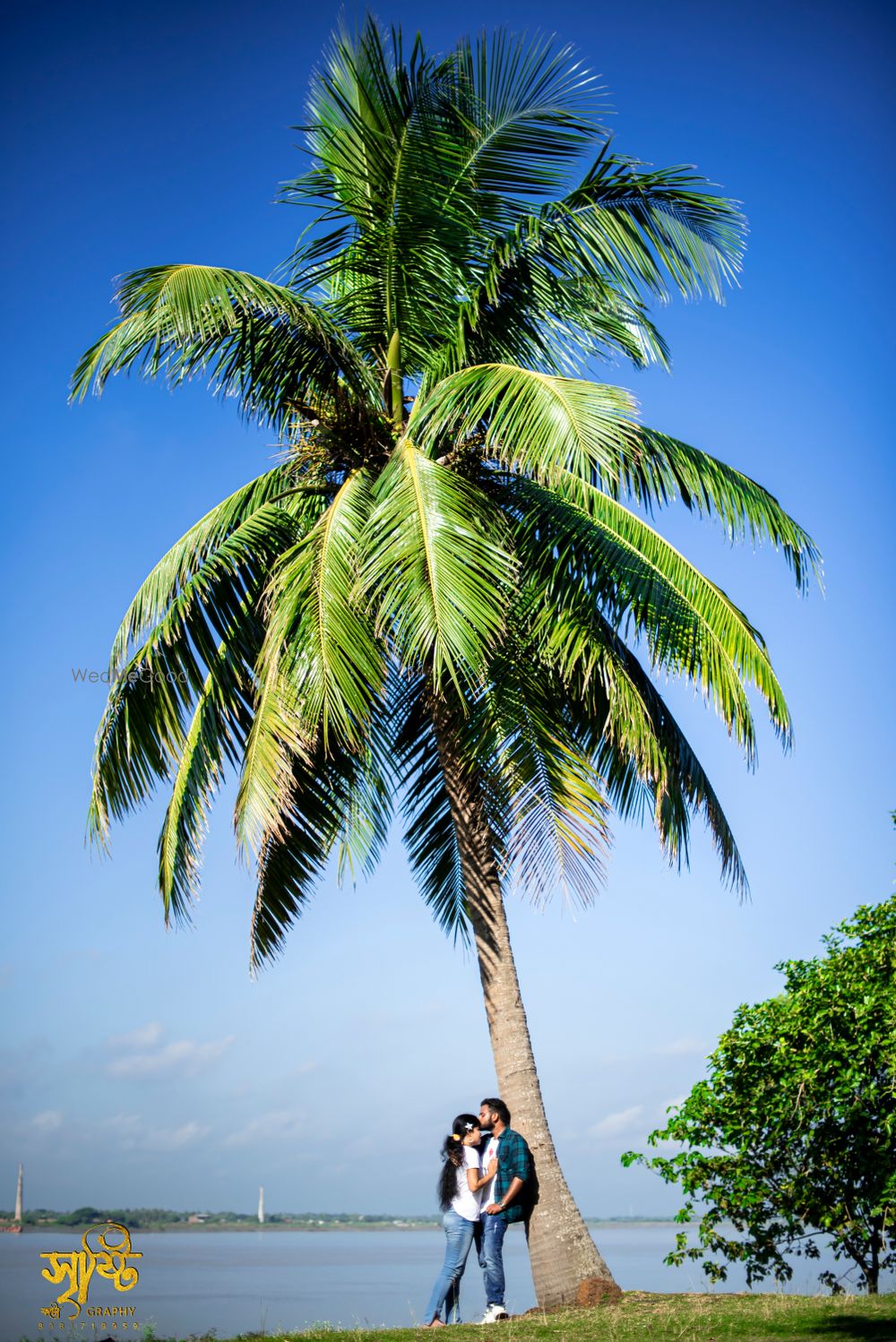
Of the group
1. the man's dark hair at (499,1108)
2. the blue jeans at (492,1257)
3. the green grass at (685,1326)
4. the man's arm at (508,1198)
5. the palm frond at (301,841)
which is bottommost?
the green grass at (685,1326)

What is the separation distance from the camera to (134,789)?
36.5 ft

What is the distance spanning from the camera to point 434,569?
9.19m

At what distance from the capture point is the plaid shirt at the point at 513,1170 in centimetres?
899

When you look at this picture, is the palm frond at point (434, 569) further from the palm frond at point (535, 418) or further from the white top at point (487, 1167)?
the white top at point (487, 1167)

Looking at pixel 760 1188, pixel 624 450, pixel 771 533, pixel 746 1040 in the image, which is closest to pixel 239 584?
pixel 624 450

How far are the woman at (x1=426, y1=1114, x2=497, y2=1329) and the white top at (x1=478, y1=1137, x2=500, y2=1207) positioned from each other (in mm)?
53

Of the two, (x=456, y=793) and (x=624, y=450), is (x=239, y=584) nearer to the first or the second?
(x=456, y=793)

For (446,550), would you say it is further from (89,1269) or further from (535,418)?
(89,1269)

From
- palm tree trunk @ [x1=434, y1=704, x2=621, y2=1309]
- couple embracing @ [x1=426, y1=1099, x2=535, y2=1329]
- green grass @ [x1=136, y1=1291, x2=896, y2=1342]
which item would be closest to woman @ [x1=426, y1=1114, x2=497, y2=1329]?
couple embracing @ [x1=426, y1=1099, x2=535, y2=1329]

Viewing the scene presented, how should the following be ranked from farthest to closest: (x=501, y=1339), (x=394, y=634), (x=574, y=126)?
(x=574, y=126), (x=394, y=634), (x=501, y=1339)

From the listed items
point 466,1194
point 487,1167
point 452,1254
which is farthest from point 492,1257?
point 487,1167

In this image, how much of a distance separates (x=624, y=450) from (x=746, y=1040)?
4.70 meters

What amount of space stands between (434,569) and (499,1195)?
4728mm

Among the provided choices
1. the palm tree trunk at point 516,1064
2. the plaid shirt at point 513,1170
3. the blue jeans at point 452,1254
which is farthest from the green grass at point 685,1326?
the plaid shirt at point 513,1170
